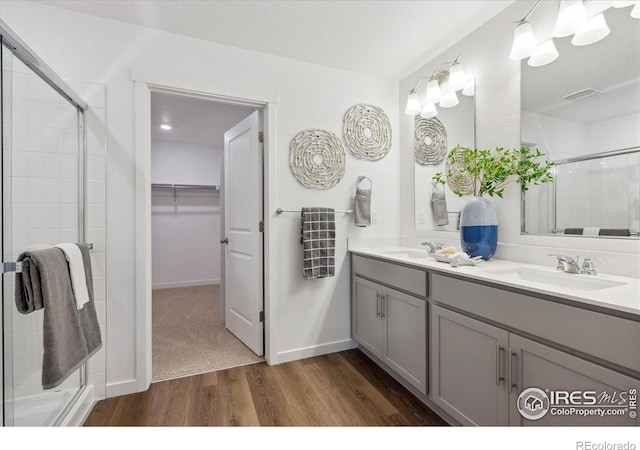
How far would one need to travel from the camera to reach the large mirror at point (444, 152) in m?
2.13

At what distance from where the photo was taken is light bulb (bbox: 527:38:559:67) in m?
1.58

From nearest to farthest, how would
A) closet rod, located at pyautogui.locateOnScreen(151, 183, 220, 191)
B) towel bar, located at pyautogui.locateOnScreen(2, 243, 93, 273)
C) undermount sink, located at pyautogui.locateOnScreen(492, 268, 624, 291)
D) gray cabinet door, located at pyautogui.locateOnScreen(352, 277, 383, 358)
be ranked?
1. towel bar, located at pyautogui.locateOnScreen(2, 243, 93, 273)
2. undermount sink, located at pyautogui.locateOnScreen(492, 268, 624, 291)
3. gray cabinet door, located at pyautogui.locateOnScreen(352, 277, 383, 358)
4. closet rod, located at pyautogui.locateOnScreen(151, 183, 220, 191)

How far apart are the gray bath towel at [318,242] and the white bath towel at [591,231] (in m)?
1.53

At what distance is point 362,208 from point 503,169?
1.05 meters

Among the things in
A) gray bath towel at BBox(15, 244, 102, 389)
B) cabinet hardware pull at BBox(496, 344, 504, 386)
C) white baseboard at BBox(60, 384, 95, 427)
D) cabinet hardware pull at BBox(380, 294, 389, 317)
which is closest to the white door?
cabinet hardware pull at BBox(380, 294, 389, 317)

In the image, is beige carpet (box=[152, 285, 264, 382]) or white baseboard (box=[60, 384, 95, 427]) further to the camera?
beige carpet (box=[152, 285, 264, 382])

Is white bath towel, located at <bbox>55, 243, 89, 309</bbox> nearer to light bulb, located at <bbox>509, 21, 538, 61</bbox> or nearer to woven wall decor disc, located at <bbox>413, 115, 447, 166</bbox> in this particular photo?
woven wall decor disc, located at <bbox>413, 115, 447, 166</bbox>

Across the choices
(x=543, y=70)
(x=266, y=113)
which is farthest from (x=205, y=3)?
(x=543, y=70)

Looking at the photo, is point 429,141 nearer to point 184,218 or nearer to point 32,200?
point 32,200

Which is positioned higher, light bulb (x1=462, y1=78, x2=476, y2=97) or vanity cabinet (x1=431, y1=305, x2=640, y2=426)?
light bulb (x1=462, y1=78, x2=476, y2=97)

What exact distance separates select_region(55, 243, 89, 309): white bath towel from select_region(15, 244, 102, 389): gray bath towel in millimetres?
17

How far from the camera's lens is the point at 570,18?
143 cm

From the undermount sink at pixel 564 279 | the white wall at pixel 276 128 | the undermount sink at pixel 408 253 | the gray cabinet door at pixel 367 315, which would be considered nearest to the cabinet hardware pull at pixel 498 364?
the undermount sink at pixel 564 279

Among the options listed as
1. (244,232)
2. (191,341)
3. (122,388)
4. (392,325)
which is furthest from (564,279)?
(191,341)
